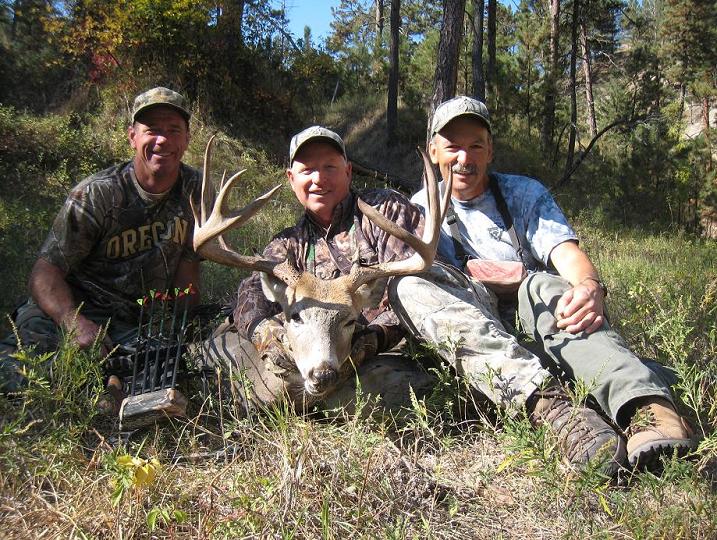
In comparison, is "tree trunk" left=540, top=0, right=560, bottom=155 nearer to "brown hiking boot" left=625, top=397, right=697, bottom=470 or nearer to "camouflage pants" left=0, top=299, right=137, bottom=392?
"camouflage pants" left=0, top=299, right=137, bottom=392

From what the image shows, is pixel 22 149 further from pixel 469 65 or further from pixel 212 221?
pixel 469 65

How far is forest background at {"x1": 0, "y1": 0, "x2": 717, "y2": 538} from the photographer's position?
103 inches

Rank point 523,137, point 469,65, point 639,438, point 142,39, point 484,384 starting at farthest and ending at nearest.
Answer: point 469,65
point 523,137
point 142,39
point 484,384
point 639,438

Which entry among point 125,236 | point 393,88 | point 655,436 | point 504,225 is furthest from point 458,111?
point 393,88

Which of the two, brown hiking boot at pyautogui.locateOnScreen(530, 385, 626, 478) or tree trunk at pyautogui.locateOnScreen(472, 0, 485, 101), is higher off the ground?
tree trunk at pyautogui.locateOnScreen(472, 0, 485, 101)

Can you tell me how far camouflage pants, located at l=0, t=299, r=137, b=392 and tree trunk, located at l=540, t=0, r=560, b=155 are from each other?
52.4ft

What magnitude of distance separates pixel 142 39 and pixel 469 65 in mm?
12729

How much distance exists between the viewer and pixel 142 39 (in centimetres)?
1274

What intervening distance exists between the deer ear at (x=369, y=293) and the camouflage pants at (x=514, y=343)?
10 cm

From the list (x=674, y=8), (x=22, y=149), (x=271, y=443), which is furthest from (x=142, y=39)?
(x=674, y=8)

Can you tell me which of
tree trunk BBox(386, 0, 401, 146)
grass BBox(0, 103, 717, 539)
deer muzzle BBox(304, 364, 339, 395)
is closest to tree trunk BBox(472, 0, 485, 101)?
tree trunk BBox(386, 0, 401, 146)

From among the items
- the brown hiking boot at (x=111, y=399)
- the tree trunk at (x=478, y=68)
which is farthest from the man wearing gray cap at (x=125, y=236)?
the tree trunk at (x=478, y=68)

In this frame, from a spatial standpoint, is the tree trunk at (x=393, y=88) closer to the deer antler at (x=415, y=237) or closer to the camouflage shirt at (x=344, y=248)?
the camouflage shirt at (x=344, y=248)

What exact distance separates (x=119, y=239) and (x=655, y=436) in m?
3.68
